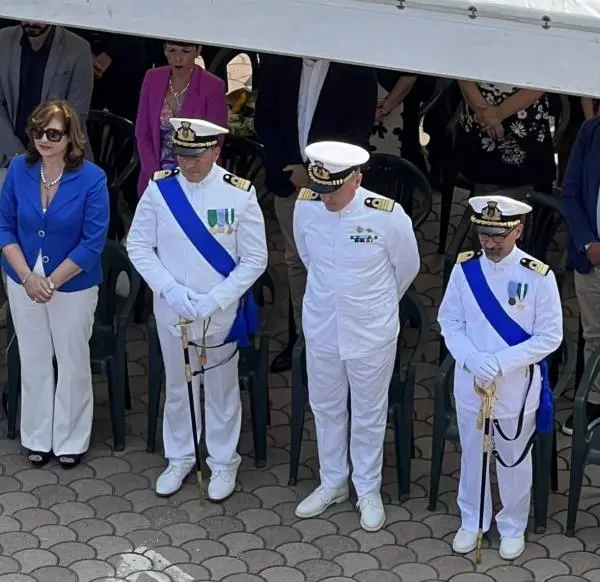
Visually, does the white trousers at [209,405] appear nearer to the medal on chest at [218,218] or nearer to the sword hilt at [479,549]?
the medal on chest at [218,218]

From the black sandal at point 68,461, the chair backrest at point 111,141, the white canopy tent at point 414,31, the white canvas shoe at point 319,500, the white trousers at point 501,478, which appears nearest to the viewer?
the white canopy tent at point 414,31

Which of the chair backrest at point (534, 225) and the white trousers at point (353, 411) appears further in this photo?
the chair backrest at point (534, 225)

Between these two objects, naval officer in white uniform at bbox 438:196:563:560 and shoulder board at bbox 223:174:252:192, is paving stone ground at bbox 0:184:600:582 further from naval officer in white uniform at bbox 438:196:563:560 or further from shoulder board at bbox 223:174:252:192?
shoulder board at bbox 223:174:252:192

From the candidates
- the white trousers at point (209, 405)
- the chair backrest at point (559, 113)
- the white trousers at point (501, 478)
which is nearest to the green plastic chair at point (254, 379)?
the white trousers at point (209, 405)

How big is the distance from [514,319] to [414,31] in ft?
4.08

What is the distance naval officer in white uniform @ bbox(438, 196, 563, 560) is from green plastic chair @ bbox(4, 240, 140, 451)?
1688mm

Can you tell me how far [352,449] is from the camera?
6.79 m

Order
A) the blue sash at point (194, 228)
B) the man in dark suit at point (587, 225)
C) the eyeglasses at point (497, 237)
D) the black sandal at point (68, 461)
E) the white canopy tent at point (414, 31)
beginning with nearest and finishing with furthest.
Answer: the white canopy tent at point (414, 31)
the eyeglasses at point (497, 237)
the blue sash at point (194, 228)
the man in dark suit at point (587, 225)
the black sandal at point (68, 461)

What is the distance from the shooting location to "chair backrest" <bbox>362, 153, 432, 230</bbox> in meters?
7.96

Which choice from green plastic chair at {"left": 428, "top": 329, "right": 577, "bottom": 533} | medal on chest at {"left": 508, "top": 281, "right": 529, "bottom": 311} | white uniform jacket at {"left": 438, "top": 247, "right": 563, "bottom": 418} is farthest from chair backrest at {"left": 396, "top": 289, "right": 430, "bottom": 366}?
medal on chest at {"left": 508, "top": 281, "right": 529, "bottom": 311}

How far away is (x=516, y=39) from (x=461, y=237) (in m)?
2.32

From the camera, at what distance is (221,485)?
698 centimetres

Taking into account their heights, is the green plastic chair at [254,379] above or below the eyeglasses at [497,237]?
below

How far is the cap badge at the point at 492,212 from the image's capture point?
614 cm
